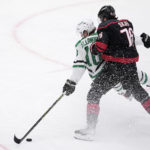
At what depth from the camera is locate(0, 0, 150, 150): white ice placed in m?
3.69

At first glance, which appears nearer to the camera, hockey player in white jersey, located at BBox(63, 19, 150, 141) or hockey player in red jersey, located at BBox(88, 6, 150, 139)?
hockey player in red jersey, located at BBox(88, 6, 150, 139)

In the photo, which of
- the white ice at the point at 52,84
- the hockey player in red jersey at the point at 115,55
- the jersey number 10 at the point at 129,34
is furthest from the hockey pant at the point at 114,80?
the white ice at the point at 52,84

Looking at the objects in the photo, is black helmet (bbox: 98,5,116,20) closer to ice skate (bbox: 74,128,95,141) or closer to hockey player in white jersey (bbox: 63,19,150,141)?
hockey player in white jersey (bbox: 63,19,150,141)

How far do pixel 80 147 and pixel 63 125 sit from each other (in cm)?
47

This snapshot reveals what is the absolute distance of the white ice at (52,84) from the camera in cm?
369

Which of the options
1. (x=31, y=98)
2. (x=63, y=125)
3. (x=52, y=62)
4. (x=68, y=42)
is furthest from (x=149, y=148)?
(x=68, y=42)

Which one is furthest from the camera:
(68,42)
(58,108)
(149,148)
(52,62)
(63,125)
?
(68,42)

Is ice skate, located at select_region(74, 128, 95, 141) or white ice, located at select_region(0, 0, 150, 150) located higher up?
ice skate, located at select_region(74, 128, 95, 141)

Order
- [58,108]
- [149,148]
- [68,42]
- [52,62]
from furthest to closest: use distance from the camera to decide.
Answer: [68,42]
[52,62]
[58,108]
[149,148]

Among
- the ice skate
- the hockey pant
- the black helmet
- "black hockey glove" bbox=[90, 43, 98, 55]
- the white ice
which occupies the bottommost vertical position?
the white ice

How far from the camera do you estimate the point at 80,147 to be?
351cm

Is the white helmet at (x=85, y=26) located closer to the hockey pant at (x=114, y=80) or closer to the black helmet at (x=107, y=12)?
the black helmet at (x=107, y=12)

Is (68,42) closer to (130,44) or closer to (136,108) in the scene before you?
(136,108)

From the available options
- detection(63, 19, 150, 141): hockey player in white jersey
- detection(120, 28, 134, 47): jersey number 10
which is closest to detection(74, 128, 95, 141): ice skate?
detection(63, 19, 150, 141): hockey player in white jersey
